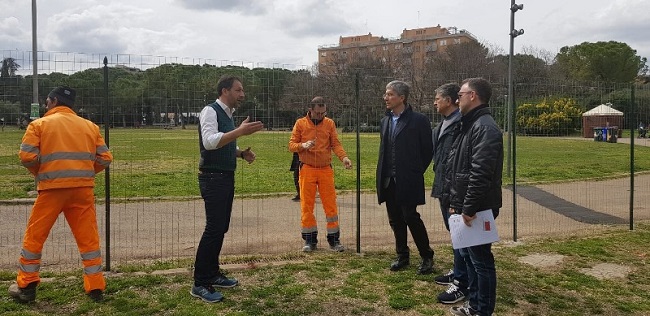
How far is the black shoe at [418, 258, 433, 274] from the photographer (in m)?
5.45

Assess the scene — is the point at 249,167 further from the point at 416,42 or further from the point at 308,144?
the point at 416,42

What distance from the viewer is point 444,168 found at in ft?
15.8

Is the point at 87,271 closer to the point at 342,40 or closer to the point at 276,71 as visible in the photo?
the point at 276,71

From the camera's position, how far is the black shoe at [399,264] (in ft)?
18.3

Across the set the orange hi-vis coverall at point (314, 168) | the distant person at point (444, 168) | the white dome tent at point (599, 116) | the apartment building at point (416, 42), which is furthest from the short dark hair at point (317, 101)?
the apartment building at point (416, 42)

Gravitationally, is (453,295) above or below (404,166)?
below

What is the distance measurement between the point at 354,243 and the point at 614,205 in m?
6.38

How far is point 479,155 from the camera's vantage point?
3.90 meters

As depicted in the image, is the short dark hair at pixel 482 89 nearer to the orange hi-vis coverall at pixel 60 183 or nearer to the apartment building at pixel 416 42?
the orange hi-vis coverall at pixel 60 183

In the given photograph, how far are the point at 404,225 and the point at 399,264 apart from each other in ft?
1.39

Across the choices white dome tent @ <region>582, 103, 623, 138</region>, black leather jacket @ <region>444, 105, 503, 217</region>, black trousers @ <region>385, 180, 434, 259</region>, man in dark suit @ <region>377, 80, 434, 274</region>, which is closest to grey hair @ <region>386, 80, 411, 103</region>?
man in dark suit @ <region>377, 80, 434, 274</region>

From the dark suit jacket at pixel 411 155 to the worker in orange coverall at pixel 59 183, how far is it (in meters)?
2.94

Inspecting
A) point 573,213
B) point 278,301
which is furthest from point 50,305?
point 573,213

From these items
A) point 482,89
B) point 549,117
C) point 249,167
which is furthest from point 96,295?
point 249,167
